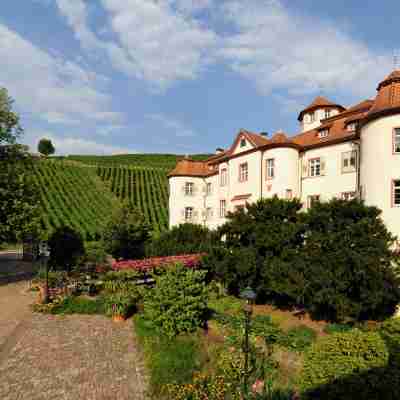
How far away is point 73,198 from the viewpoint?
6203 cm

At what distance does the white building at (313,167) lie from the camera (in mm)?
16438

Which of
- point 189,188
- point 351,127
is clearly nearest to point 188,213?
point 189,188

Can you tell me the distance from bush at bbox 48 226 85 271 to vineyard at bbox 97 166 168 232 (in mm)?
28354

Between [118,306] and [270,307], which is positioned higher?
[118,306]

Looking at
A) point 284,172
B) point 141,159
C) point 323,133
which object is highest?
point 141,159

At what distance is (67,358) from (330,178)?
1822 centimetres

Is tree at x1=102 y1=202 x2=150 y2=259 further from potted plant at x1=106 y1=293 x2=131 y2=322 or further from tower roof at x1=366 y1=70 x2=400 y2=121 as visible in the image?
tower roof at x1=366 y1=70 x2=400 y2=121

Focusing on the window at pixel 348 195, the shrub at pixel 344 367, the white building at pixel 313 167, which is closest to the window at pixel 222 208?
the white building at pixel 313 167

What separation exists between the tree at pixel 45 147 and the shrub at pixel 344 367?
476 ft

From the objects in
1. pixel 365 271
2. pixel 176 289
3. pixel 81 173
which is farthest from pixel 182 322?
pixel 81 173

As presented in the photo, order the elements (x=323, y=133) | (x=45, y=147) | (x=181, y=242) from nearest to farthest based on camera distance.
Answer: (x=323, y=133) < (x=181, y=242) < (x=45, y=147)

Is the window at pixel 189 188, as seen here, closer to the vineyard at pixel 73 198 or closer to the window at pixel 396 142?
the vineyard at pixel 73 198

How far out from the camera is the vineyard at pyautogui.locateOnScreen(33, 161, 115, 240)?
1905 inches

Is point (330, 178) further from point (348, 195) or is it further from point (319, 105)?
point (319, 105)
